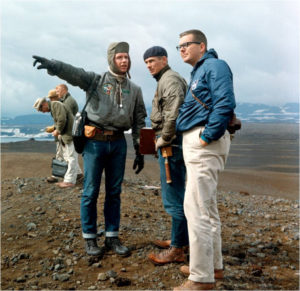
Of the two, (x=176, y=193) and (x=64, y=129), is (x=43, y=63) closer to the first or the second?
(x=176, y=193)

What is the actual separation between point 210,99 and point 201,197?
1024 mm

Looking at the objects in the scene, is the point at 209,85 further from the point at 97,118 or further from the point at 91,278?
the point at 91,278

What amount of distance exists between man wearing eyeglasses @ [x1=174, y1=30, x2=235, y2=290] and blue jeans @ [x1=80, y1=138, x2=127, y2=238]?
1428mm

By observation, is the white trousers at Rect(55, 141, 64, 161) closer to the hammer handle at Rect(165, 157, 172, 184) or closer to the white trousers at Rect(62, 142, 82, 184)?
the white trousers at Rect(62, 142, 82, 184)

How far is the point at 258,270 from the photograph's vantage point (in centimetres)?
439

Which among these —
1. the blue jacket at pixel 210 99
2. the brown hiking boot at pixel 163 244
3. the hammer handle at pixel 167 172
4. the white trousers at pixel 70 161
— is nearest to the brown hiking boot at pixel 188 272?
the brown hiking boot at pixel 163 244

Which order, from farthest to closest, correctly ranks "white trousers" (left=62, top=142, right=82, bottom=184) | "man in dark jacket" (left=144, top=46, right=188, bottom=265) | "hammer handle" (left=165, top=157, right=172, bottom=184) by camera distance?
"white trousers" (left=62, top=142, right=82, bottom=184), "hammer handle" (left=165, top=157, right=172, bottom=184), "man in dark jacket" (left=144, top=46, right=188, bottom=265)

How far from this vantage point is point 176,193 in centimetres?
429

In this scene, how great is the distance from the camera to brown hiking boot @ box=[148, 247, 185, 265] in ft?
14.2

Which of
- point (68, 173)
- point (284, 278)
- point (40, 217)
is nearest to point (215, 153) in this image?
point (284, 278)

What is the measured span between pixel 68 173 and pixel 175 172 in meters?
5.48

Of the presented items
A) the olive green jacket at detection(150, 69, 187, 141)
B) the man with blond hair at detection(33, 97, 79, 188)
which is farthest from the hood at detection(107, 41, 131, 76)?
the man with blond hair at detection(33, 97, 79, 188)

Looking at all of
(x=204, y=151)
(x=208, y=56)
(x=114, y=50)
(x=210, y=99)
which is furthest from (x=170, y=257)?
(x=114, y=50)

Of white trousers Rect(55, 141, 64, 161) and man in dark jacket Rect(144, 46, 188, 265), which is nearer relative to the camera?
man in dark jacket Rect(144, 46, 188, 265)
